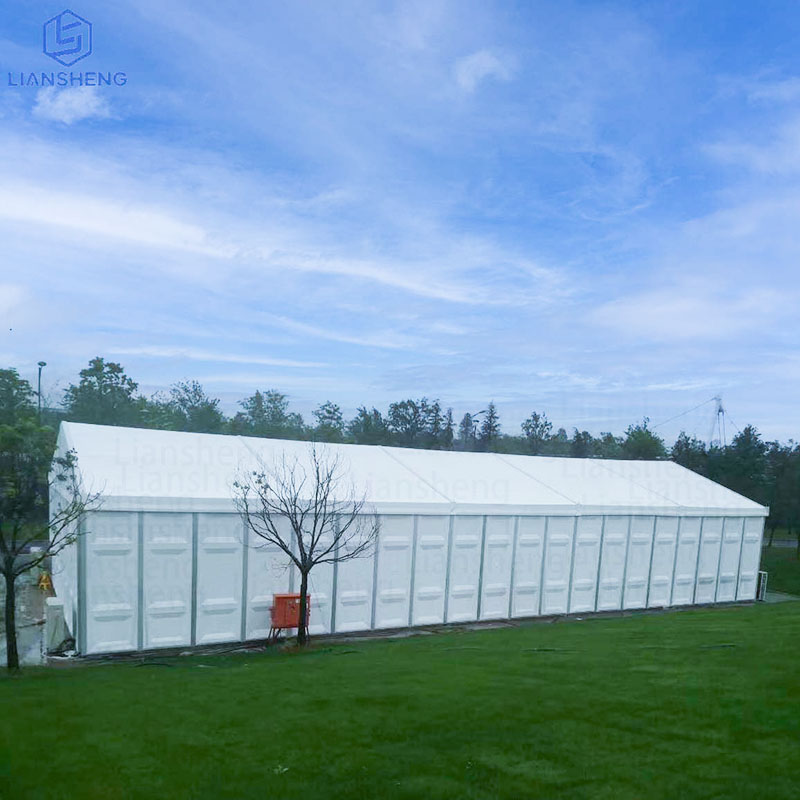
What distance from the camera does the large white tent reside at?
12.5 m

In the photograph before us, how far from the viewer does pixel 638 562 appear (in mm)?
18844

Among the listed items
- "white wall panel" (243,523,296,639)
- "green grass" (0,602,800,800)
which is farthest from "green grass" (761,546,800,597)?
"white wall panel" (243,523,296,639)

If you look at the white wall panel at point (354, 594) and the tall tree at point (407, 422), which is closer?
the white wall panel at point (354, 594)

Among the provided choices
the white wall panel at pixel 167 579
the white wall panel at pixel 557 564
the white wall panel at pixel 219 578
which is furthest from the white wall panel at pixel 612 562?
the white wall panel at pixel 167 579

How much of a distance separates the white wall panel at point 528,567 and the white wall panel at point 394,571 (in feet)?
10.3

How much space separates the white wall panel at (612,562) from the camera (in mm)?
18188

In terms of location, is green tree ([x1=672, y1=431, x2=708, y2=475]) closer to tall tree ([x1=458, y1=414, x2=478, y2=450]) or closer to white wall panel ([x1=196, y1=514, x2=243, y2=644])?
tall tree ([x1=458, y1=414, x2=478, y2=450])

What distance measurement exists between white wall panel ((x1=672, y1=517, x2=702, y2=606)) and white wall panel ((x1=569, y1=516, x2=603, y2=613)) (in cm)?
319

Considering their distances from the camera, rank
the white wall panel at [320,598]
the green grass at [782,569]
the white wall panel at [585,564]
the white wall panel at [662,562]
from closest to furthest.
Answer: the white wall panel at [320,598]
the white wall panel at [585,564]
the white wall panel at [662,562]
the green grass at [782,569]

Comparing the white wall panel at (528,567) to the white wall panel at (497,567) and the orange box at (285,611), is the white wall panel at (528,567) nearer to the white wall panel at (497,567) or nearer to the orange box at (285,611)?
the white wall panel at (497,567)

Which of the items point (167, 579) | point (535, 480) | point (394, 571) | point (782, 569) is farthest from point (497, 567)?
point (782, 569)

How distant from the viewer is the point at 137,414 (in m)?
43.4

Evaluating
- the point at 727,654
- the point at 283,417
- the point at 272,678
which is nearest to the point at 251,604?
the point at 272,678

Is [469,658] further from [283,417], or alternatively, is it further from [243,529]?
[283,417]
